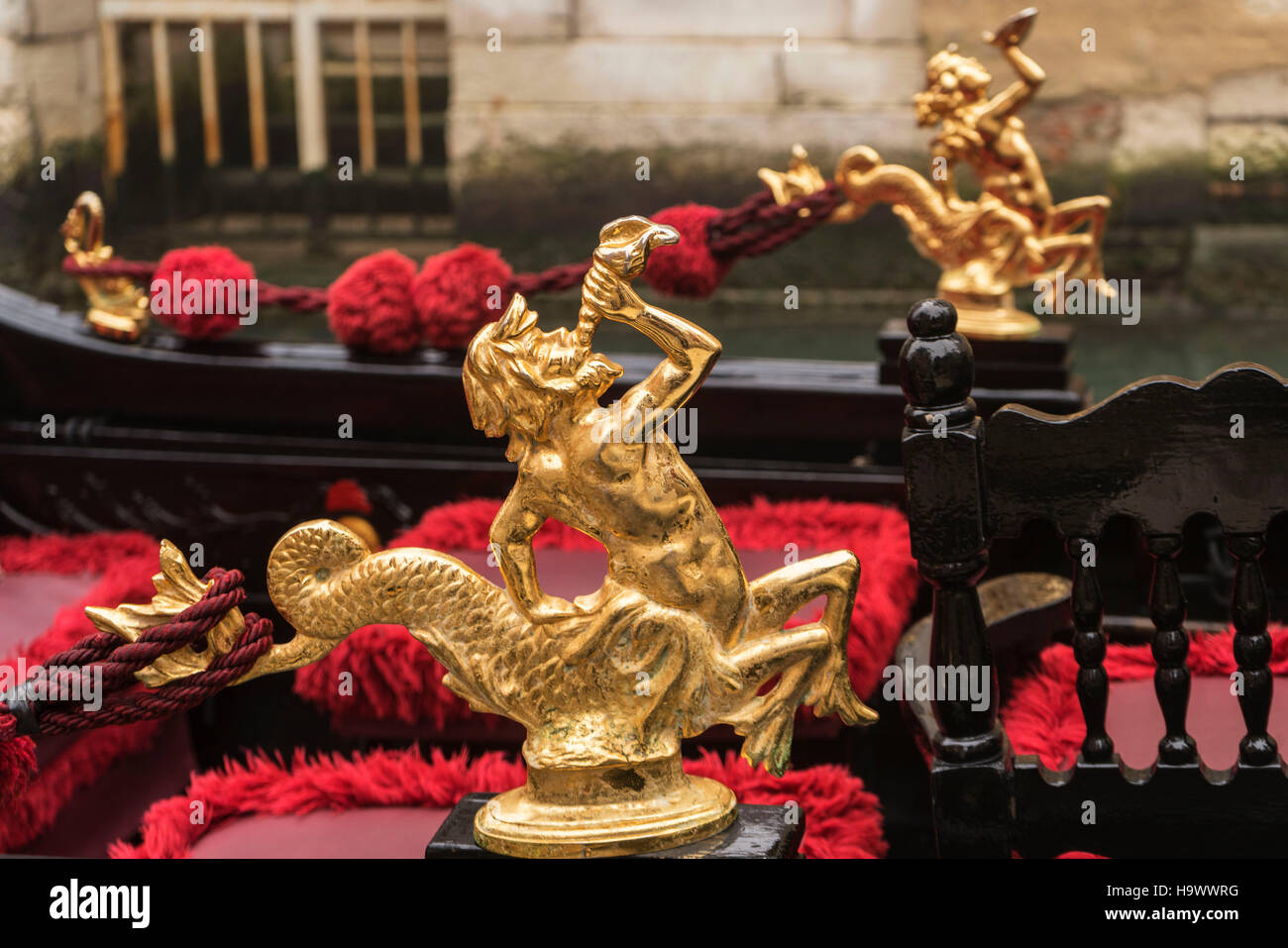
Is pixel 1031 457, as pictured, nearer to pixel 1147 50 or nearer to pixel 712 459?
pixel 712 459

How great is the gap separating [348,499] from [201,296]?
35 cm

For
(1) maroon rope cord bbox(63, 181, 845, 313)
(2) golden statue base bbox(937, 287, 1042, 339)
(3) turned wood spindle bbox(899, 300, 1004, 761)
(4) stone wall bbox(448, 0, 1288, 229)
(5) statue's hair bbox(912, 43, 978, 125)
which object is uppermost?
(4) stone wall bbox(448, 0, 1288, 229)

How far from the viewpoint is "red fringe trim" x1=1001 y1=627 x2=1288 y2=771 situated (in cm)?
111

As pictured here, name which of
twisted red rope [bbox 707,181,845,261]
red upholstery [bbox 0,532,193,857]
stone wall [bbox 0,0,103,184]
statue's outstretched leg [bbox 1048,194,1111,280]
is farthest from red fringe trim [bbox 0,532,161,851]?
stone wall [bbox 0,0,103,184]

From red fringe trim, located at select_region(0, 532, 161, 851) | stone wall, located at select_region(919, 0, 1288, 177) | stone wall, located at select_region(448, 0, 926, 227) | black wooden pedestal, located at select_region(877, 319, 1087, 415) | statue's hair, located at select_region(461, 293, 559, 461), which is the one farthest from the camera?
stone wall, located at select_region(448, 0, 926, 227)

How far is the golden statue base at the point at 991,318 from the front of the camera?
5.91 ft

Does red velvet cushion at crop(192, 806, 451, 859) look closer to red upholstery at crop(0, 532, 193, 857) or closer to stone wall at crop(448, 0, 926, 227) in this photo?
red upholstery at crop(0, 532, 193, 857)

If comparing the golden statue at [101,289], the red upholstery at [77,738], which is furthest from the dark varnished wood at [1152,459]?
the golden statue at [101,289]

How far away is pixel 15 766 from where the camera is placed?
833 mm

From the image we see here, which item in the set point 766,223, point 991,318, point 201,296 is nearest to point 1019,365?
point 991,318

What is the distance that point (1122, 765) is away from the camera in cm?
90

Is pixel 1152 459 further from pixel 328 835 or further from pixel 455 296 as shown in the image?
pixel 455 296

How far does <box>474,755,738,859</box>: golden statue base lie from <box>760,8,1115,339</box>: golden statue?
1.14 m
